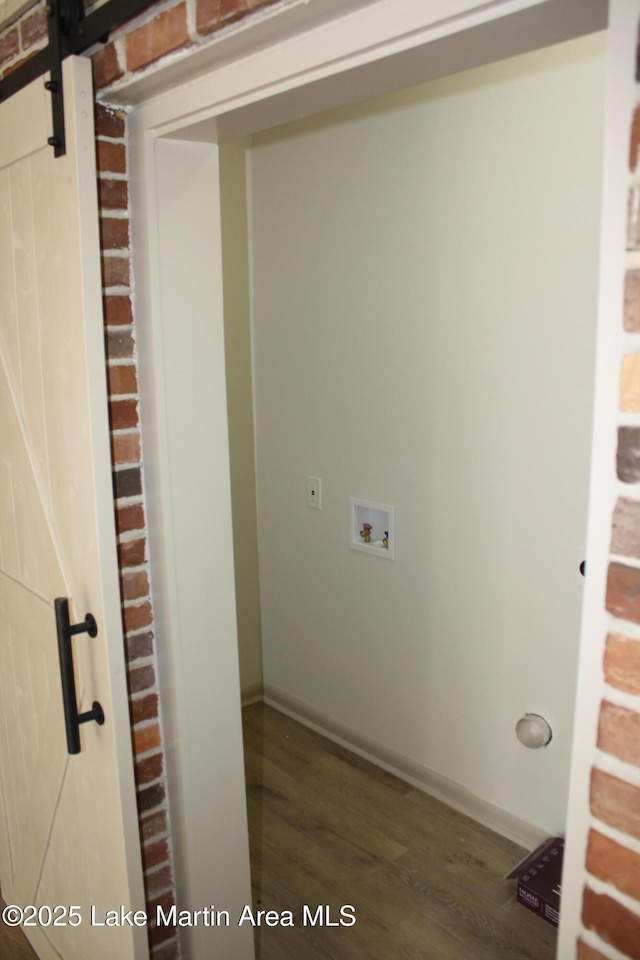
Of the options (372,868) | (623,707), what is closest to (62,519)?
(623,707)

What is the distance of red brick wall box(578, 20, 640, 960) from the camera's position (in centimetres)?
77

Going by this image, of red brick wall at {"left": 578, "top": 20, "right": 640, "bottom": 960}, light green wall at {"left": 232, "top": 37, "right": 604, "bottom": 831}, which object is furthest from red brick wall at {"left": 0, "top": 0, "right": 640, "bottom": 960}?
light green wall at {"left": 232, "top": 37, "right": 604, "bottom": 831}

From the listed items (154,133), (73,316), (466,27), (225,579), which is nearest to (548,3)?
(466,27)

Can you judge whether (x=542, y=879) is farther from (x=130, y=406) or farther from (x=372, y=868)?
(x=130, y=406)

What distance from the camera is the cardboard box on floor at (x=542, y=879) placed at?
2.30 m

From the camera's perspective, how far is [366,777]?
309 centimetres

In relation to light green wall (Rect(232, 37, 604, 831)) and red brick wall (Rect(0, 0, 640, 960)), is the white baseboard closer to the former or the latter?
light green wall (Rect(232, 37, 604, 831))

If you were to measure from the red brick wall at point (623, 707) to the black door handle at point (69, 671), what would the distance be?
3.50ft

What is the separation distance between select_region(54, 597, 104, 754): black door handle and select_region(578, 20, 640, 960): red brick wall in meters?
1.07

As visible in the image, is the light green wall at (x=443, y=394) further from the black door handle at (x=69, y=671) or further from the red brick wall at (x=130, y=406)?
the black door handle at (x=69, y=671)

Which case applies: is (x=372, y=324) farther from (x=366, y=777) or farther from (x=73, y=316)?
(x=366, y=777)

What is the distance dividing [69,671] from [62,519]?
0.32 m

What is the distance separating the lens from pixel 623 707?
0.84 meters

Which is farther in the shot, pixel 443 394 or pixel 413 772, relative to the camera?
pixel 413 772
